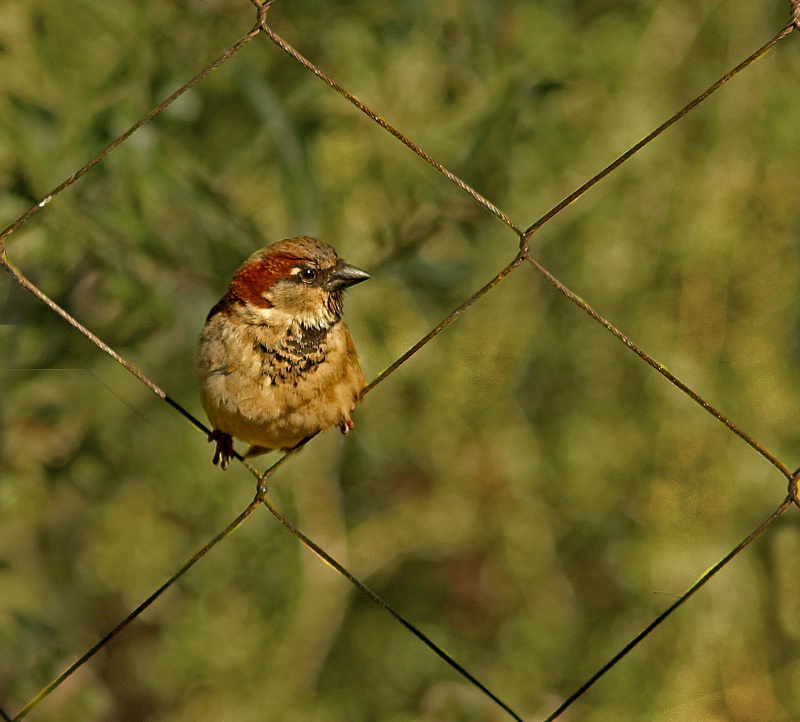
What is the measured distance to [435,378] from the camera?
241cm

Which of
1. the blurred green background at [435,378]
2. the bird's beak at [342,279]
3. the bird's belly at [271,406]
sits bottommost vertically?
the blurred green background at [435,378]

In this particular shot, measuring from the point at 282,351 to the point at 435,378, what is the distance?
2.71 ft

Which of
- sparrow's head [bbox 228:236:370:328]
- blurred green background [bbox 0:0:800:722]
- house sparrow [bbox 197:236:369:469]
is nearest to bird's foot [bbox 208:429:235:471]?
house sparrow [bbox 197:236:369:469]

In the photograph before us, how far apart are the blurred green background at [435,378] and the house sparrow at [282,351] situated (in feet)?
1.58

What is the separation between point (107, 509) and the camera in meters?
2.33

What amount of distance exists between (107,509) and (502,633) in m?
0.91

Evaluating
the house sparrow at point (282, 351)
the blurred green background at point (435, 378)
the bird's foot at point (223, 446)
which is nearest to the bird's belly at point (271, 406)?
the house sparrow at point (282, 351)

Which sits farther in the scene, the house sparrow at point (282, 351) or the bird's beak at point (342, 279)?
the bird's beak at point (342, 279)

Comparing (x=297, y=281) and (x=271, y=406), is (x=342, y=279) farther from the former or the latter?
(x=271, y=406)

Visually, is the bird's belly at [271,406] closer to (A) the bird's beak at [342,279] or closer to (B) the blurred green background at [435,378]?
(A) the bird's beak at [342,279]

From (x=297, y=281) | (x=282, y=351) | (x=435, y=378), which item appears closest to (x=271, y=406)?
(x=282, y=351)

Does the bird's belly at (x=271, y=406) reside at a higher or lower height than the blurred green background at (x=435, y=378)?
higher

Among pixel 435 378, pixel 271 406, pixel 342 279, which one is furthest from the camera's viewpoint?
pixel 435 378

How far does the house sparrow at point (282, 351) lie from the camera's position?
62.2 inches
